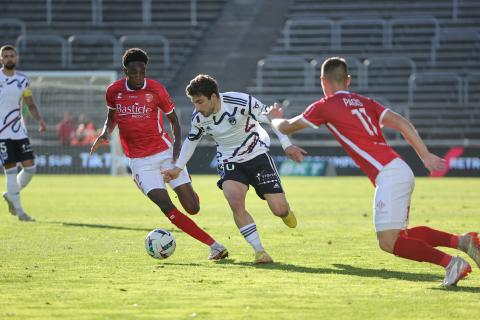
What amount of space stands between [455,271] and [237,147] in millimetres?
3400

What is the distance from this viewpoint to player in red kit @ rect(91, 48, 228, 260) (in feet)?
41.4

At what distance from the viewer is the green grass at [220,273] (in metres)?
8.27

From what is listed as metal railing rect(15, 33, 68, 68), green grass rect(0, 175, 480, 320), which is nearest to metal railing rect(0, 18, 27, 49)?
metal railing rect(15, 33, 68, 68)

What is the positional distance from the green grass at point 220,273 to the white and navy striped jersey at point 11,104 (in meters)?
1.43

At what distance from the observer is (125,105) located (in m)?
12.8

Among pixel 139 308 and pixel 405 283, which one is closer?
pixel 139 308

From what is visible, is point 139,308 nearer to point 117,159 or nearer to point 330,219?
point 330,219

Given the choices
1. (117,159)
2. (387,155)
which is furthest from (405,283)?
(117,159)

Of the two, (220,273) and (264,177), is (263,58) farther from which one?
(220,273)

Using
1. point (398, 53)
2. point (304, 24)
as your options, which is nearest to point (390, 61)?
point (398, 53)

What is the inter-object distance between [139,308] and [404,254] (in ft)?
8.41

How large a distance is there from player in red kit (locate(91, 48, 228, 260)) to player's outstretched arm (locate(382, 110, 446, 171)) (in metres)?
3.53

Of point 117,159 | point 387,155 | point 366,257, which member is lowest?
point 117,159

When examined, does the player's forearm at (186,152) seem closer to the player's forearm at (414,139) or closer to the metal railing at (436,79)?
the player's forearm at (414,139)
